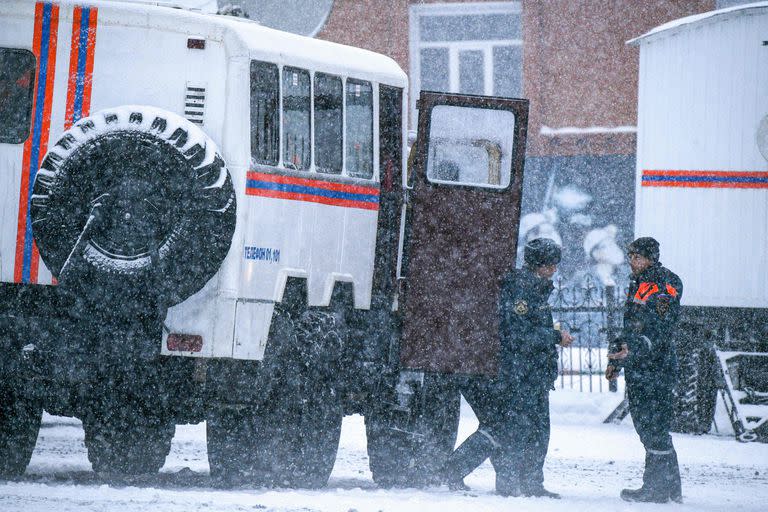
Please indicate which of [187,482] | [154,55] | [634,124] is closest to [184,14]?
[154,55]

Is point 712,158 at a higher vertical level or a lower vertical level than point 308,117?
higher

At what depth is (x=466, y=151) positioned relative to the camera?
33.8ft

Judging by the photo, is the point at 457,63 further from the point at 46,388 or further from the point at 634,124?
the point at 46,388

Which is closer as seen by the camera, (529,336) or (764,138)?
(529,336)

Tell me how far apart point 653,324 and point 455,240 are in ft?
5.13

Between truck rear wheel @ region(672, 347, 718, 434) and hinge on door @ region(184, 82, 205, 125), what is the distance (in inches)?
340

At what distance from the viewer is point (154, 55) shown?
368 inches

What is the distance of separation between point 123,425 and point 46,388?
34.3 inches

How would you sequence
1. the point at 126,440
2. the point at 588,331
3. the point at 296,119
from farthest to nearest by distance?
the point at 588,331
the point at 126,440
the point at 296,119

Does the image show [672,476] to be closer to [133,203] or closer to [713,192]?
[133,203]

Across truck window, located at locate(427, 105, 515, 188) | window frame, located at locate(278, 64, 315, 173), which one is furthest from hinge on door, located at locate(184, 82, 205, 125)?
truck window, located at locate(427, 105, 515, 188)

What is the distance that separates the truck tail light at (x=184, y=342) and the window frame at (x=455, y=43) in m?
15.2

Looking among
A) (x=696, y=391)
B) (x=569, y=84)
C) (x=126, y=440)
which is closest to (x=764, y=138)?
(x=696, y=391)

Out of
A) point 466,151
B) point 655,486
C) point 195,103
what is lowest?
point 655,486
